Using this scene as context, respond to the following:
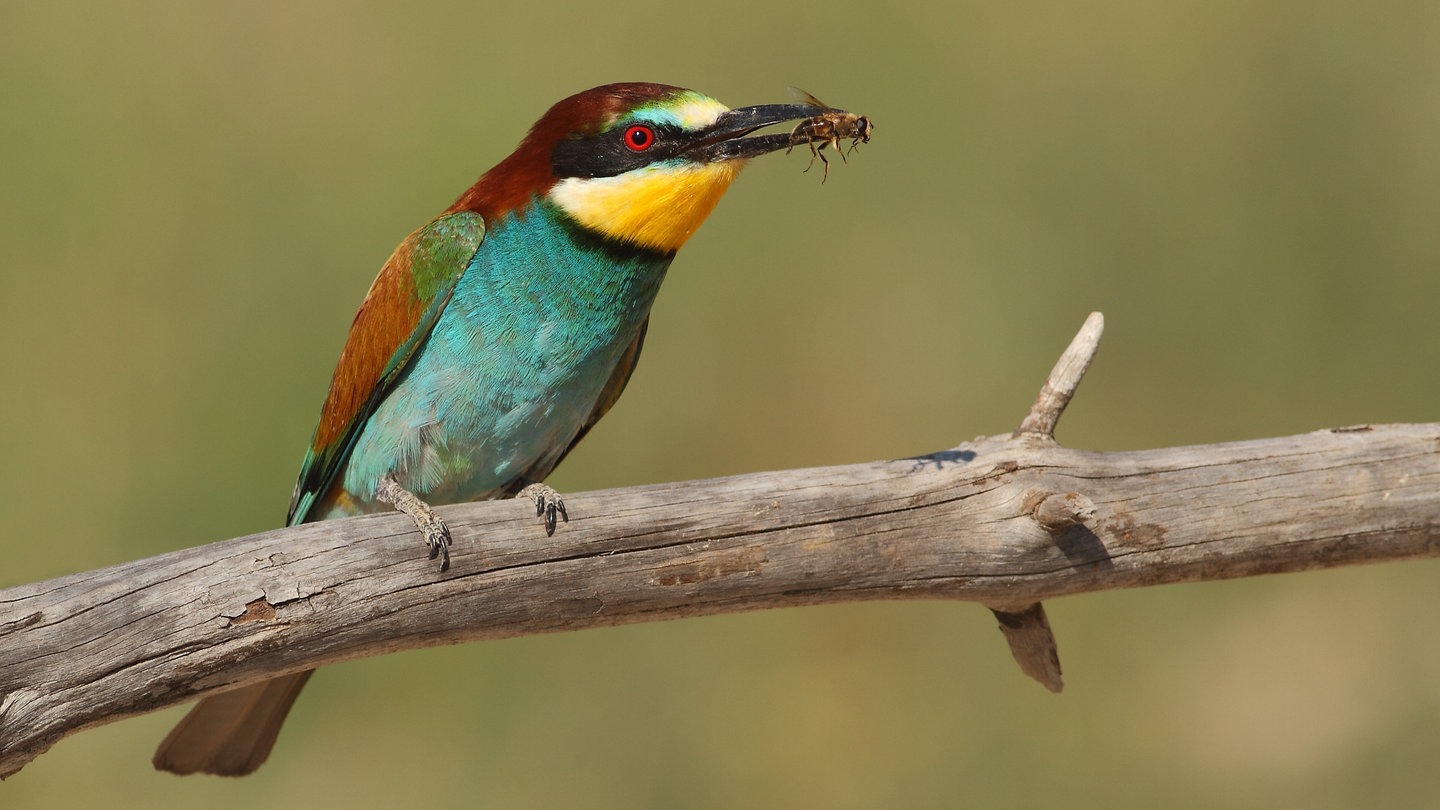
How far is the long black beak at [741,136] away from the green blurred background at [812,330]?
136 centimetres

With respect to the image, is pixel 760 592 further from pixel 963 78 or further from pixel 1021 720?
pixel 963 78

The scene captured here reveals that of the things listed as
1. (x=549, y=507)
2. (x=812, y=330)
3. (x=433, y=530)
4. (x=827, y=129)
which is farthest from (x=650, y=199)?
(x=812, y=330)

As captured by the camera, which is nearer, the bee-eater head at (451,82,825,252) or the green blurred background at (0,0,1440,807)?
the bee-eater head at (451,82,825,252)

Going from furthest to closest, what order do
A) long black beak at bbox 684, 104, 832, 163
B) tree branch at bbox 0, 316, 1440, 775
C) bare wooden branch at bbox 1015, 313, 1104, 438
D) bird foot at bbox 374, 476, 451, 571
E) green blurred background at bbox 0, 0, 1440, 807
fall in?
green blurred background at bbox 0, 0, 1440, 807 < long black beak at bbox 684, 104, 832, 163 < bare wooden branch at bbox 1015, 313, 1104, 438 < bird foot at bbox 374, 476, 451, 571 < tree branch at bbox 0, 316, 1440, 775

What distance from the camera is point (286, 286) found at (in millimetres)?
3436

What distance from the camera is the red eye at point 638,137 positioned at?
7.29ft

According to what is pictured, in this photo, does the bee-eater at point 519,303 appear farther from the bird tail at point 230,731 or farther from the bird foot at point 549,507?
the bird foot at point 549,507

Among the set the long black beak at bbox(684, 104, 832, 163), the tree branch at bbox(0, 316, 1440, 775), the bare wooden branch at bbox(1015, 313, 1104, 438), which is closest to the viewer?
the tree branch at bbox(0, 316, 1440, 775)

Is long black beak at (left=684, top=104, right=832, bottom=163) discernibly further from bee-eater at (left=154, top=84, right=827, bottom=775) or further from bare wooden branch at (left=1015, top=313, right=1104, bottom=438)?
bare wooden branch at (left=1015, top=313, right=1104, bottom=438)

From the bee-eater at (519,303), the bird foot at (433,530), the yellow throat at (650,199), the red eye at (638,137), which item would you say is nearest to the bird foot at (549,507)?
the bird foot at (433,530)

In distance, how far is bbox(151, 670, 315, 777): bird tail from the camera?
2119 millimetres

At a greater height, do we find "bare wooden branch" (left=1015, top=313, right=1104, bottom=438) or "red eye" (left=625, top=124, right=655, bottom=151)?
"red eye" (left=625, top=124, right=655, bottom=151)

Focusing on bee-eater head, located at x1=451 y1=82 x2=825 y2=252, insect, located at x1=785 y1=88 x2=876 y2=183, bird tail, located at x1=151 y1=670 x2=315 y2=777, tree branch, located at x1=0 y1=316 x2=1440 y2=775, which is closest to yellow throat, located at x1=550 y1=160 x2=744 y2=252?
bee-eater head, located at x1=451 y1=82 x2=825 y2=252

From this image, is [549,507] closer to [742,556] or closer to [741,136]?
[742,556]
